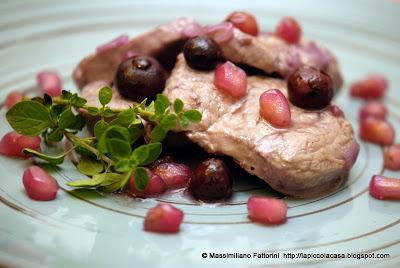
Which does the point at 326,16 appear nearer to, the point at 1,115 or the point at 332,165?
the point at 332,165

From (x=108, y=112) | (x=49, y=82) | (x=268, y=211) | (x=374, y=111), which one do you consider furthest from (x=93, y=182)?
(x=374, y=111)

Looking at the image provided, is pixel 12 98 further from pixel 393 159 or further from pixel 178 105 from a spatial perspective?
pixel 393 159

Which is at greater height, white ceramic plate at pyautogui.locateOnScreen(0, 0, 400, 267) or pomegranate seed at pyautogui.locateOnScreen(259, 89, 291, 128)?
pomegranate seed at pyautogui.locateOnScreen(259, 89, 291, 128)

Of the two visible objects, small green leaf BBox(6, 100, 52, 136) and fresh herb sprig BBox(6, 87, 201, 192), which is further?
small green leaf BBox(6, 100, 52, 136)

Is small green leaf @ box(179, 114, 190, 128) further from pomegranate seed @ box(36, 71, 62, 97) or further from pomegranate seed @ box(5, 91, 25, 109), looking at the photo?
pomegranate seed @ box(36, 71, 62, 97)

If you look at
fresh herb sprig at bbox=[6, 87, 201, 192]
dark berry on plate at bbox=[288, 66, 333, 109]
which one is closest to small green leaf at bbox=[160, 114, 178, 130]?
fresh herb sprig at bbox=[6, 87, 201, 192]

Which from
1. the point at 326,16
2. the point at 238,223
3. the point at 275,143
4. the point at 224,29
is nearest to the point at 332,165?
the point at 275,143

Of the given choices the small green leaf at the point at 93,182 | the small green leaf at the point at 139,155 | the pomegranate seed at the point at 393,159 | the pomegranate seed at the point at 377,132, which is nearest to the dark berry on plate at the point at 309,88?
the pomegranate seed at the point at 393,159
